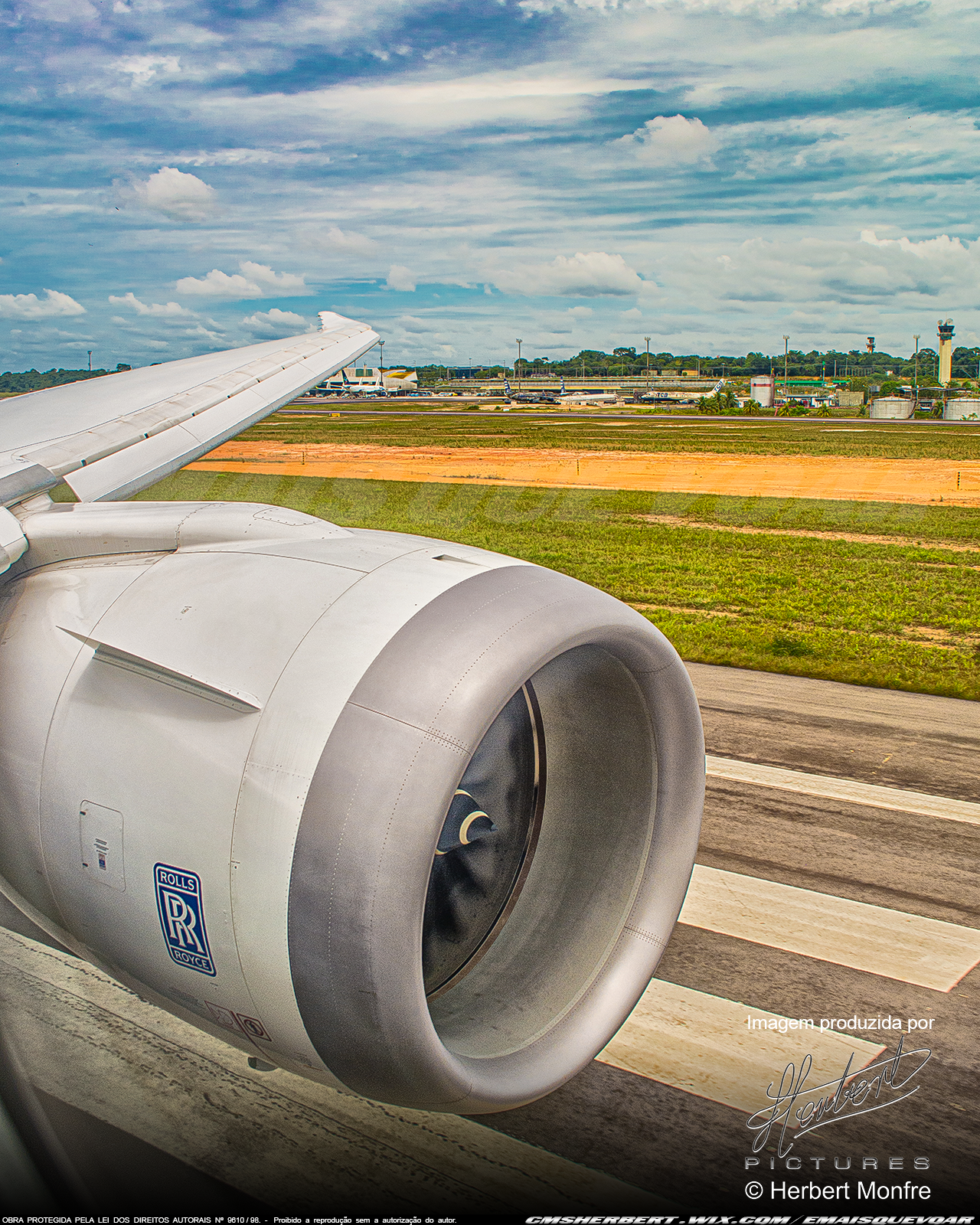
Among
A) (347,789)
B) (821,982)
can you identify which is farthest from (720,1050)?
(347,789)

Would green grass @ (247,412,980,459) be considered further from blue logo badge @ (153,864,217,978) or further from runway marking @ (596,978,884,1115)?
blue logo badge @ (153,864,217,978)

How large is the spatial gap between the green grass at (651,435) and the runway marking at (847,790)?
38022mm

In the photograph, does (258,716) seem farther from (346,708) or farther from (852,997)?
(852,997)

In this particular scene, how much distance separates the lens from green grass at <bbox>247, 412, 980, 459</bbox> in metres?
46.2

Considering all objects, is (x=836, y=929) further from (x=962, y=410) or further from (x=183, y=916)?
(x=962, y=410)

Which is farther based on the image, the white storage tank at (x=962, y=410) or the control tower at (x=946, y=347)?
the control tower at (x=946, y=347)

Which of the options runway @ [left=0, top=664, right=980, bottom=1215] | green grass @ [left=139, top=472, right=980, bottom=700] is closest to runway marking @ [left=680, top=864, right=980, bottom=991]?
runway @ [left=0, top=664, right=980, bottom=1215]

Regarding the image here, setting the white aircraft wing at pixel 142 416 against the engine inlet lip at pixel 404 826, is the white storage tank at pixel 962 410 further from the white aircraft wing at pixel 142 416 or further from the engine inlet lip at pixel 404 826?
the engine inlet lip at pixel 404 826

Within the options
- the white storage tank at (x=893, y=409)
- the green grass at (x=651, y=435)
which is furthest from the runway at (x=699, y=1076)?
the white storage tank at (x=893, y=409)

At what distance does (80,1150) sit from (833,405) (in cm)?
11113

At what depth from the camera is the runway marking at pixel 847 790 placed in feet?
22.3

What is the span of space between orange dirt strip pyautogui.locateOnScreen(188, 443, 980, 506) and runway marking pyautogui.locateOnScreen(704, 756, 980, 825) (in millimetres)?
21866

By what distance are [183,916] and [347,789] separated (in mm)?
695

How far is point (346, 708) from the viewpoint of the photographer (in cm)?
254
